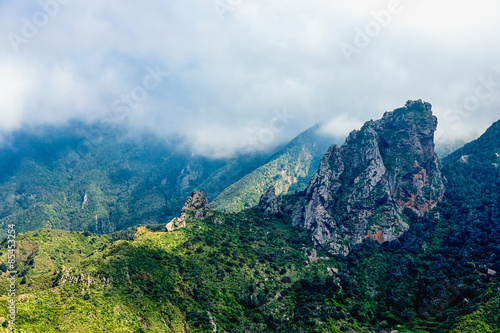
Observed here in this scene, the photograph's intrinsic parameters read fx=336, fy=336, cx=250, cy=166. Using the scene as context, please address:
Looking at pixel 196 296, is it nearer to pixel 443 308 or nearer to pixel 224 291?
pixel 224 291

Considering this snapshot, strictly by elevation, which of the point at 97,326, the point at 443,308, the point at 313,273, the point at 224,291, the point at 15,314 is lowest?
the point at 443,308

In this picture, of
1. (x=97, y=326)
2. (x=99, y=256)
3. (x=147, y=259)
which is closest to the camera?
(x=97, y=326)

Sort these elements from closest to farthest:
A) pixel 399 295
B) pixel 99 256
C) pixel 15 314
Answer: pixel 15 314, pixel 99 256, pixel 399 295

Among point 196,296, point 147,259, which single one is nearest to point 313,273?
point 196,296

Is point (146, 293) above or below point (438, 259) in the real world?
above

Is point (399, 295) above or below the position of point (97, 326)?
below

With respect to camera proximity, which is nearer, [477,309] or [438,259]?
[477,309]

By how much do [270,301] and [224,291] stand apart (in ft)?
69.5

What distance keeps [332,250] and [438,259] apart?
56.4 meters

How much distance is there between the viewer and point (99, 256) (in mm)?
135375

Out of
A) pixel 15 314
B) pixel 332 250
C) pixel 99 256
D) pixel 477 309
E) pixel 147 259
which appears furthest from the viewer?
pixel 332 250

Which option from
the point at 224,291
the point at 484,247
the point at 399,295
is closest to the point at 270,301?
the point at 224,291

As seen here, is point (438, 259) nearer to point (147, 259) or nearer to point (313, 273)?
point (313, 273)

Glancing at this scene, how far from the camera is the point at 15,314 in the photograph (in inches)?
3588
